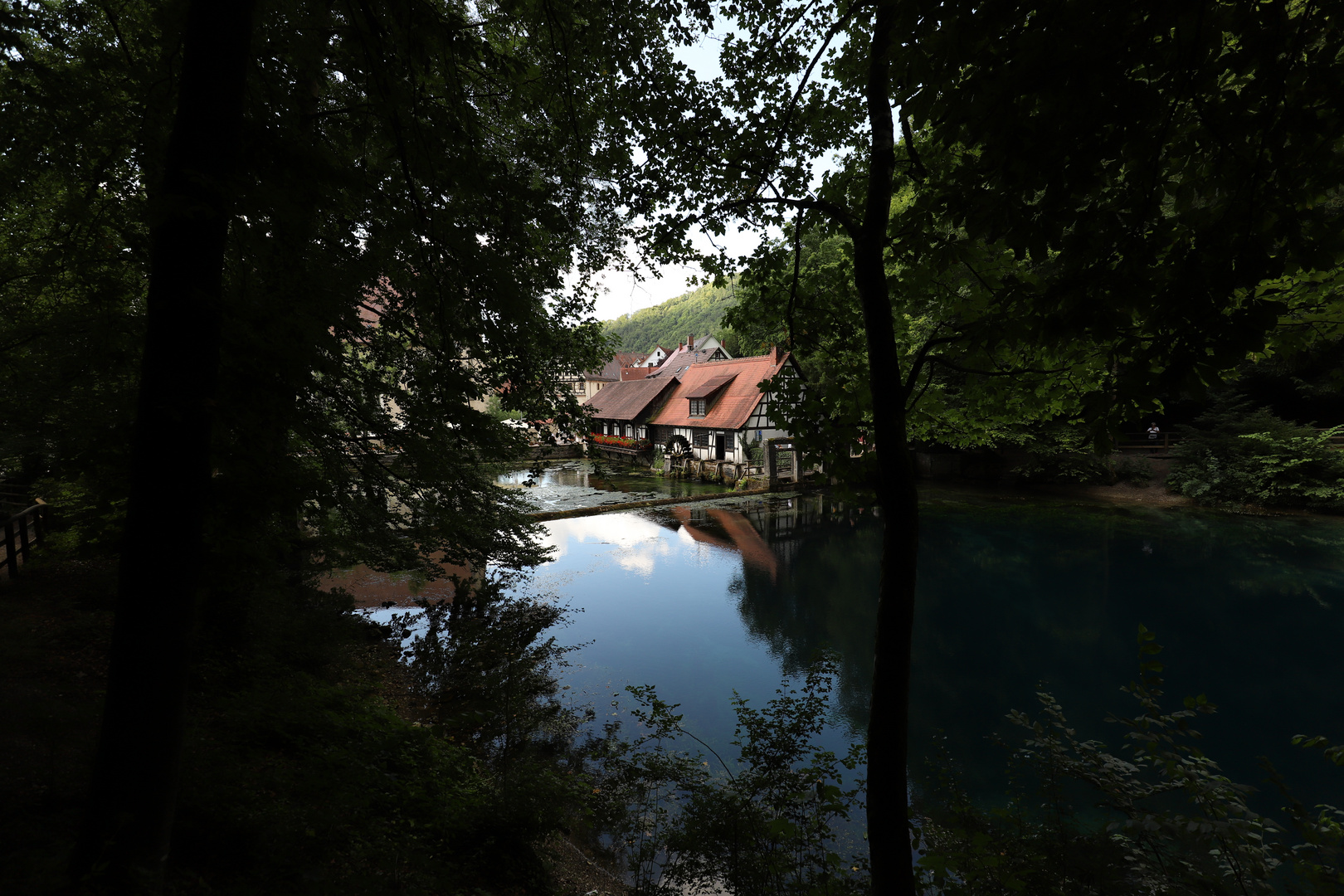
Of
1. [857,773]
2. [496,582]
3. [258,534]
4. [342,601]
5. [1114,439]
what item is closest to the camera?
[1114,439]

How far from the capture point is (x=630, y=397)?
3847 cm

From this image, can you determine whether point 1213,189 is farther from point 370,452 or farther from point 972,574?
point 972,574

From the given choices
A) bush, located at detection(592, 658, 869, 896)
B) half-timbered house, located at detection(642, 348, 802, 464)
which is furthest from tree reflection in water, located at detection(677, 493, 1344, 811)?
half-timbered house, located at detection(642, 348, 802, 464)

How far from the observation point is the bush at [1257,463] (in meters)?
19.2

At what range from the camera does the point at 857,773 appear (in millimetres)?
6973

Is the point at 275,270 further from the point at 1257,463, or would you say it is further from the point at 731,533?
the point at 1257,463

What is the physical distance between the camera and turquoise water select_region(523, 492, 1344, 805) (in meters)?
8.46

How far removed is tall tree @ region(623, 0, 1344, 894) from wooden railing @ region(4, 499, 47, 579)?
11442 millimetres

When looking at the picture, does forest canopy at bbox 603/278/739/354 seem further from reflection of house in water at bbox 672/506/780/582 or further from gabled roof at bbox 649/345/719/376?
reflection of house in water at bbox 672/506/780/582

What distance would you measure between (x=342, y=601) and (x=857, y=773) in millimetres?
7400

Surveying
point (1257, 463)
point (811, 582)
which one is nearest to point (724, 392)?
point (811, 582)

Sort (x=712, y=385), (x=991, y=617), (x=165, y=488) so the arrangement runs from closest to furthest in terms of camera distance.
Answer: (x=165, y=488) → (x=991, y=617) → (x=712, y=385)

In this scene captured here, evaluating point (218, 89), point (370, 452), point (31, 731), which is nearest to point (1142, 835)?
point (218, 89)

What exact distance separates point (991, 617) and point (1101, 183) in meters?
12.0
